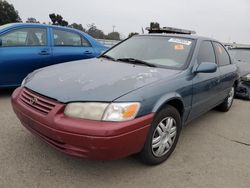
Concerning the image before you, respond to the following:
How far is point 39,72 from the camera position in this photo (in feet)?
10.7

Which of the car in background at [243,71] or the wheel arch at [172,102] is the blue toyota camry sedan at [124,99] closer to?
the wheel arch at [172,102]

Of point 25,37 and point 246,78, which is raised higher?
point 25,37

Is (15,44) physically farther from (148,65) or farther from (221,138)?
(221,138)

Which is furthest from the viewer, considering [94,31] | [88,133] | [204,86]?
[94,31]

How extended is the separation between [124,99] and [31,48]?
3.38 metres

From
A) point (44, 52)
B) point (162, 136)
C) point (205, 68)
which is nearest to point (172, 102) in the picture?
point (162, 136)

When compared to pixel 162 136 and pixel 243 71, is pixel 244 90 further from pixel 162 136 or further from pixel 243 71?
pixel 162 136

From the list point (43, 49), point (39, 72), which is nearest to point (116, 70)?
point (39, 72)

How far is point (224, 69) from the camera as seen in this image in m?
4.39

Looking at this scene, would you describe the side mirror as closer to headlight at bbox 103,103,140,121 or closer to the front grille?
headlight at bbox 103,103,140,121

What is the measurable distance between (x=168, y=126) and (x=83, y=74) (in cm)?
111

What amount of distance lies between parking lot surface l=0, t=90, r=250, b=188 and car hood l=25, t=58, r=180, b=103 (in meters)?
0.76

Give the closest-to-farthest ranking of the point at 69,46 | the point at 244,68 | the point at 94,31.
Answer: the point at 69,46 → the point at 244,68 → the point at 94,31

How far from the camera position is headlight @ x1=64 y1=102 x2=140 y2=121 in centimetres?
229
